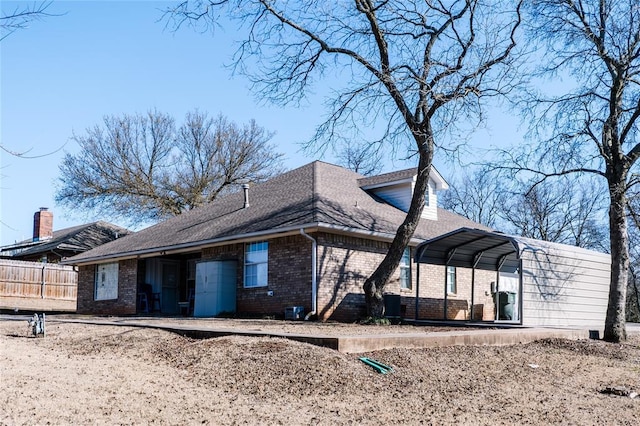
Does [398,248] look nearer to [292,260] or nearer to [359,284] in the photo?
[359,284]

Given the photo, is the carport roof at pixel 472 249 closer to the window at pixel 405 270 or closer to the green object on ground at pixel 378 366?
the window at pixel 405 270

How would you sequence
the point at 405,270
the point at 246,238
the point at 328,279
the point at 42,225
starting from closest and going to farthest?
the point at 328,279, the point at 246,238, the point at 405,270, the point at 42,225

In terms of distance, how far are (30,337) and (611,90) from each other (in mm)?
14478

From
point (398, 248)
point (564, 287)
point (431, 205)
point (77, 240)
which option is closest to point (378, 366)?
point (398, 248)

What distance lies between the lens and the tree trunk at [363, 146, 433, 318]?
52.7 feet

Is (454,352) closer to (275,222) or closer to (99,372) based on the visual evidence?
(99,372)

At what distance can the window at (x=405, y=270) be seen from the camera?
20.6 metres

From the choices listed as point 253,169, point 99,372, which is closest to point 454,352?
point 99,372

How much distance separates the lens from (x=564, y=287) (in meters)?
17.6

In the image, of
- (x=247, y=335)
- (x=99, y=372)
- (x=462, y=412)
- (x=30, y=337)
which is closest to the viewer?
(x=462, y=412)

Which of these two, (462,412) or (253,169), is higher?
(253,169)

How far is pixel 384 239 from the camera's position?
1964 centimetres

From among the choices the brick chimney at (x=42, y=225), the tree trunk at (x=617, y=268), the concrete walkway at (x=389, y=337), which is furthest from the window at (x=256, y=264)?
the brick chimney at (x=42, y=225)

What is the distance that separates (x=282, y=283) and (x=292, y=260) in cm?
75
